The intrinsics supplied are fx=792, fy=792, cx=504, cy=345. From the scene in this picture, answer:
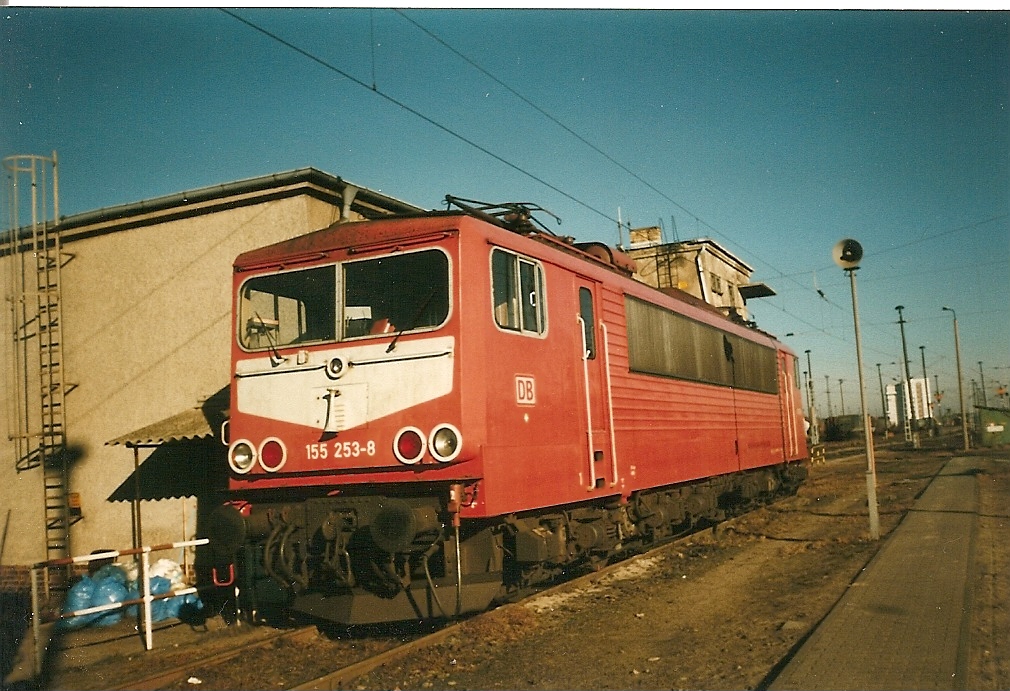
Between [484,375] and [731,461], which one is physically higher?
[484,375]

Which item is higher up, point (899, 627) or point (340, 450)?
point (340, 450)

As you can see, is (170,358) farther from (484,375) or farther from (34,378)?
(484,375)

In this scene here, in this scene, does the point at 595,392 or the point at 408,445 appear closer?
the point at 408,445

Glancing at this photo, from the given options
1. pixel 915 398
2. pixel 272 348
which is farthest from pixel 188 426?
pixel 915 398

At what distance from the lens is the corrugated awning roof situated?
9719 mm

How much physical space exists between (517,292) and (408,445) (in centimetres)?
176

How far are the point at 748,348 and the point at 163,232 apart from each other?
1036 cm

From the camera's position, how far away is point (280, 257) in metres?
7.50

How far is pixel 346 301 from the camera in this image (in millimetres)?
6980

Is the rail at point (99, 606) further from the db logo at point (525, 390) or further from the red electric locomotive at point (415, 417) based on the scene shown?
the db logo at point (525, 390)

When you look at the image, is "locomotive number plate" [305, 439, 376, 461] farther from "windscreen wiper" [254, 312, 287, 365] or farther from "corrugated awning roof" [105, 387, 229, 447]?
"corrugated awning roof" [105, 387, 229, 447]

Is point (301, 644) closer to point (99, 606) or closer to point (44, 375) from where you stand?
point (99, 606)

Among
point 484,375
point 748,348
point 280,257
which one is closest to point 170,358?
point 280,257

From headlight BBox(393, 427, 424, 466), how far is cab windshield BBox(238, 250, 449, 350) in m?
0.88
